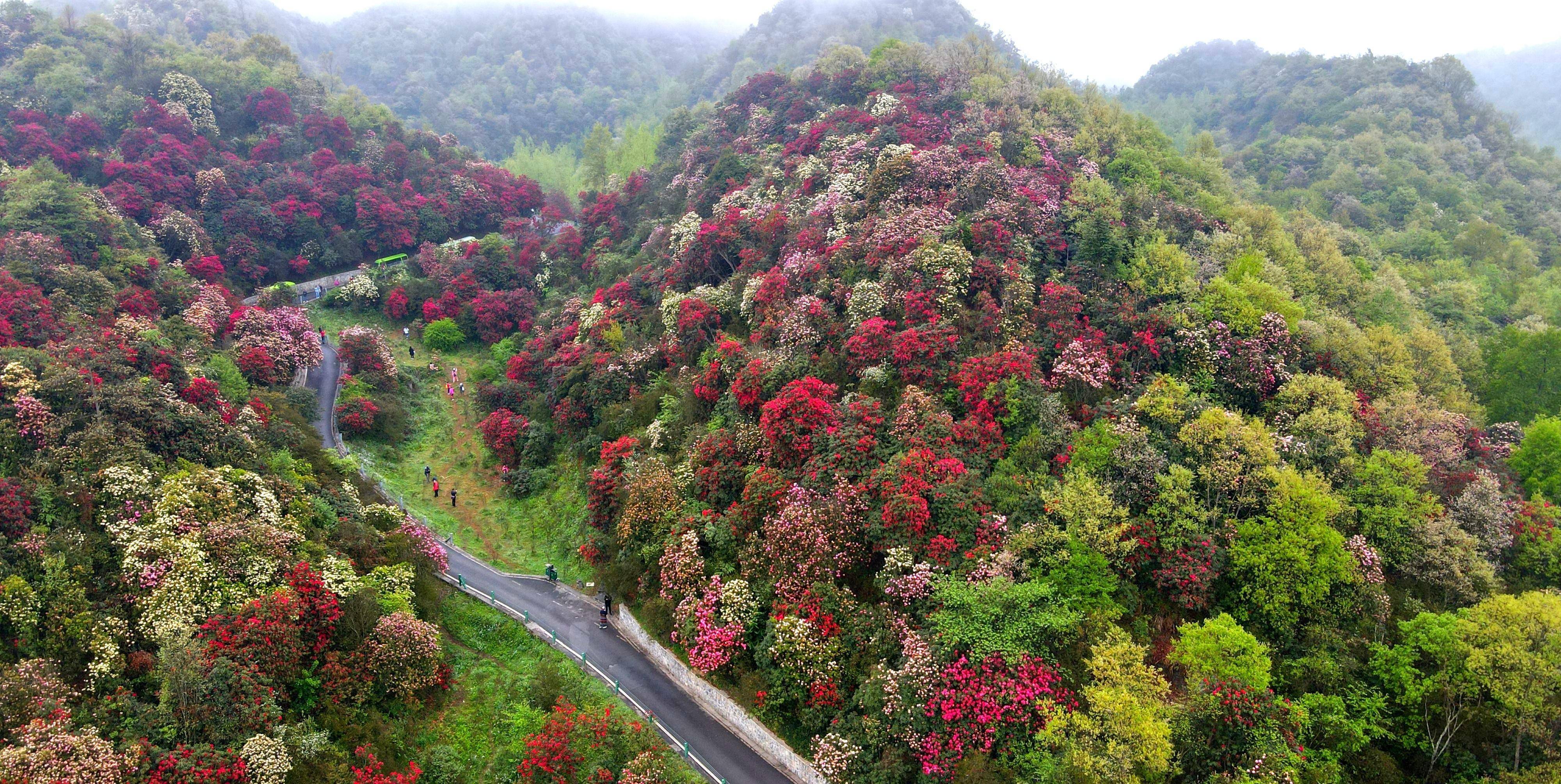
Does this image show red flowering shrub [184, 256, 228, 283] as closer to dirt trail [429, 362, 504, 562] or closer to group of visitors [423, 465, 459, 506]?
dirt trail [429, 362, 504, 562]

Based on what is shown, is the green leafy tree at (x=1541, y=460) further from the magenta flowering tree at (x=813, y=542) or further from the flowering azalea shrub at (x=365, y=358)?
the flowering azalea shrub at (x=365, y=358)

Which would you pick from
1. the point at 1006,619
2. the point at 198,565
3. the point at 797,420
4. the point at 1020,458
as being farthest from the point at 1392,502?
the point at 198,565

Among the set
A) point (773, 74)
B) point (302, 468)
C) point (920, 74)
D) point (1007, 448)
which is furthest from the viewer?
point (773, 74)

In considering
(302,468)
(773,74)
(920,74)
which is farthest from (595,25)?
(302,468)

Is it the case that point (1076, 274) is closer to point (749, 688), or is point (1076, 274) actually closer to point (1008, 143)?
point (1008, 143)

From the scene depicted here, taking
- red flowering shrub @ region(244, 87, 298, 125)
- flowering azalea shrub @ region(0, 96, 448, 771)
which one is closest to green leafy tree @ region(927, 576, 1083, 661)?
flowering azalea shrub @ region(0, 96, 448, 771)

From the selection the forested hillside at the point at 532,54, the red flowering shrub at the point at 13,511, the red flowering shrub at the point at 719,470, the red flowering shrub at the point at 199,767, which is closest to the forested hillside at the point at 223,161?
the red flowering shrub at the point at 13,511
